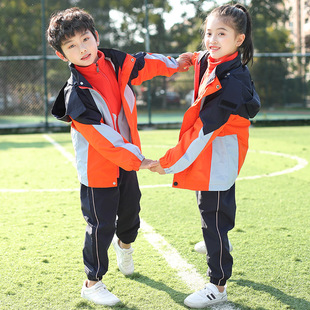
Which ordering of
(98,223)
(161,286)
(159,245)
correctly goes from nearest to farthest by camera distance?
(98,223)
(161,286)
(159,245)

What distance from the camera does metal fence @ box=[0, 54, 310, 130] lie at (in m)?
12.5

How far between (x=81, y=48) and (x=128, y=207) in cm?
92

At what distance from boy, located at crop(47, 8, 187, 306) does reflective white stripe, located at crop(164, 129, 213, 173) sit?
167 mm

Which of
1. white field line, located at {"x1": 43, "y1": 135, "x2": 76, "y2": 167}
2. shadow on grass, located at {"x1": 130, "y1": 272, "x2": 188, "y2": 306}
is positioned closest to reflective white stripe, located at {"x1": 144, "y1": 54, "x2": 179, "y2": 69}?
Result: shadow on grass, located at {"x1": 130, "y1": 272, "x2": 188, "y2": 306}

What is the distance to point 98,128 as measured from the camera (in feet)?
7.86

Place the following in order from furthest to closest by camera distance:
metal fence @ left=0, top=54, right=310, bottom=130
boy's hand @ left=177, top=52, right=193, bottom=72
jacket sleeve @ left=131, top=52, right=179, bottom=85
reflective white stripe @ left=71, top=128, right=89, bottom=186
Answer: metal fence @ left=0, top=54, right=310, bottom=130, boy's hand @ left=177, top=52, right=193, bottom=72, jacket sleeve @ left=131, top=52, right=179, bottom=85, reflective white stripe @ left=71, top=128, right=89, bottom=186

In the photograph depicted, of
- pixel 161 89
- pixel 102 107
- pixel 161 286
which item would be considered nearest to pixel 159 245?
pixel 161 286

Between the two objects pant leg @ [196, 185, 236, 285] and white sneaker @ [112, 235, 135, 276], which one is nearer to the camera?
pant leg @ [196, 185, 236, 285]

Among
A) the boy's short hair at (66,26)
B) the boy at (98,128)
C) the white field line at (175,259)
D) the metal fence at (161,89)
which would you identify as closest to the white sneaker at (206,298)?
→ the white field line at (175,259)

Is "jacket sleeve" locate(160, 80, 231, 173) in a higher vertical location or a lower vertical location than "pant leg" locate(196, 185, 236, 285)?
higher

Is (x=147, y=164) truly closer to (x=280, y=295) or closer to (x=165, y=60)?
(x=165, y=60)

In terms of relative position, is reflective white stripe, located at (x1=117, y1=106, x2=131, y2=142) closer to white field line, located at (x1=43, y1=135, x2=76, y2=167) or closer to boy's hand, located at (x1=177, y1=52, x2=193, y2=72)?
boy's hand, located at (x1=177, y1=52, x2=193, y2=72)

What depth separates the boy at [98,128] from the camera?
2414 millimetres

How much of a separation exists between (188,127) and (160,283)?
0.91 metres
